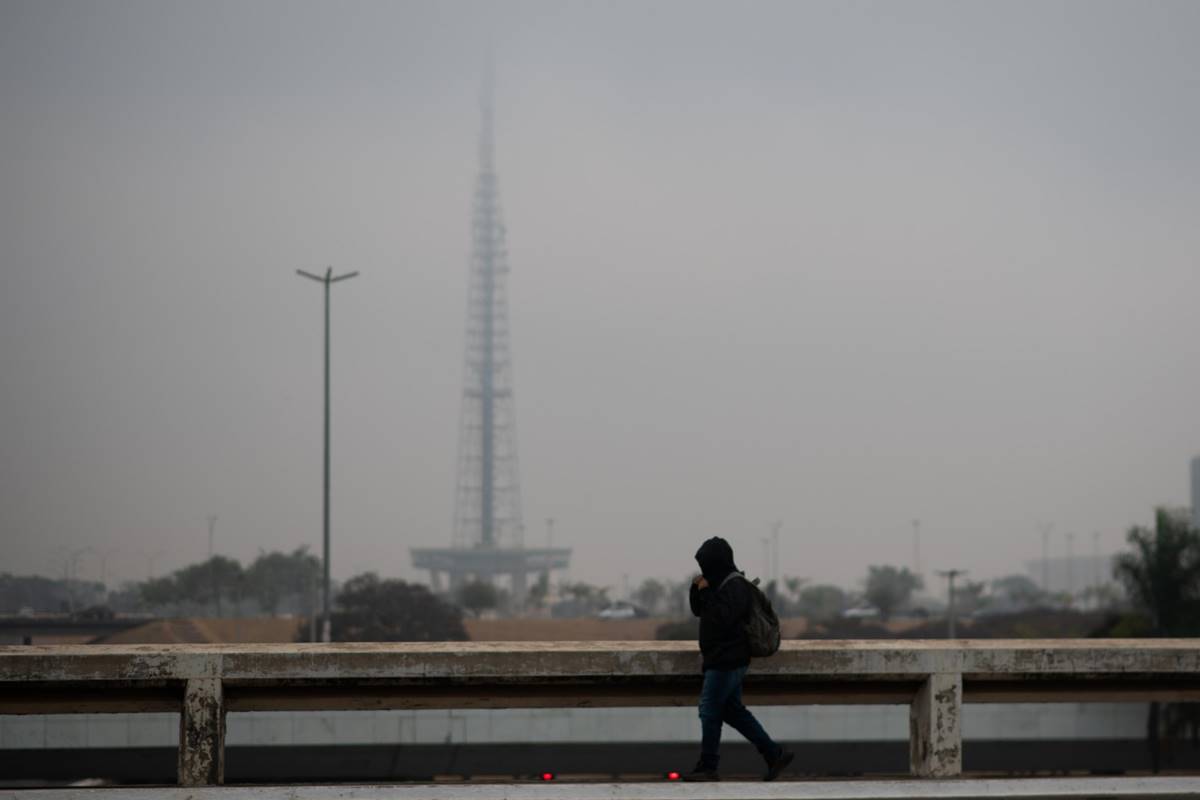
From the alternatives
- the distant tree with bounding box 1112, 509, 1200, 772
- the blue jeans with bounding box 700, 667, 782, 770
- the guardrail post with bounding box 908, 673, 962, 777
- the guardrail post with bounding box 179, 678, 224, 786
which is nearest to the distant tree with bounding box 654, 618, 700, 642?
the distant tree with bounding box 1112, 509, 1200, 772

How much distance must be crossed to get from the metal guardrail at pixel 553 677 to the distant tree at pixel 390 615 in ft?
247

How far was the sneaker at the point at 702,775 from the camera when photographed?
7.05 m

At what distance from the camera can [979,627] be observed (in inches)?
4188

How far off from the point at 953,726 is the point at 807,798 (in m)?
1.10

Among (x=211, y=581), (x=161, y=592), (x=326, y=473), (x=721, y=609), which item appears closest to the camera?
(x=721, y=609)

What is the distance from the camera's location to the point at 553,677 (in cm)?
682

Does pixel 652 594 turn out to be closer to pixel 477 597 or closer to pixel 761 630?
pixel 477 597

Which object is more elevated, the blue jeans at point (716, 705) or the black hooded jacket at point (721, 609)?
the black hooded jacket at point (721, 609)

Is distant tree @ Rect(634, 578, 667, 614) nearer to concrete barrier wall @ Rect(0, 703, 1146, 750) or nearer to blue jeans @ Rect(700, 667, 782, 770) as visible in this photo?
concrete barrier wall @ Rect(0, 703, 1146, 750)

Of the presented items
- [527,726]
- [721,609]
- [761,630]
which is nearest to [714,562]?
[721,609]

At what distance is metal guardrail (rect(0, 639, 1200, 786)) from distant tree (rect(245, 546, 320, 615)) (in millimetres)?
107442

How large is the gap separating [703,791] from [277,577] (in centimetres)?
11795

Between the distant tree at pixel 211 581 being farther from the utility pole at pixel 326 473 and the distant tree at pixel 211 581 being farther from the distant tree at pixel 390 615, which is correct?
the utility pole at pixel 326 473

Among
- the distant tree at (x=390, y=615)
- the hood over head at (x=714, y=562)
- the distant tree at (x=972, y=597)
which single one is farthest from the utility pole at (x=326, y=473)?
the distant tree at (x=972, y=597)
